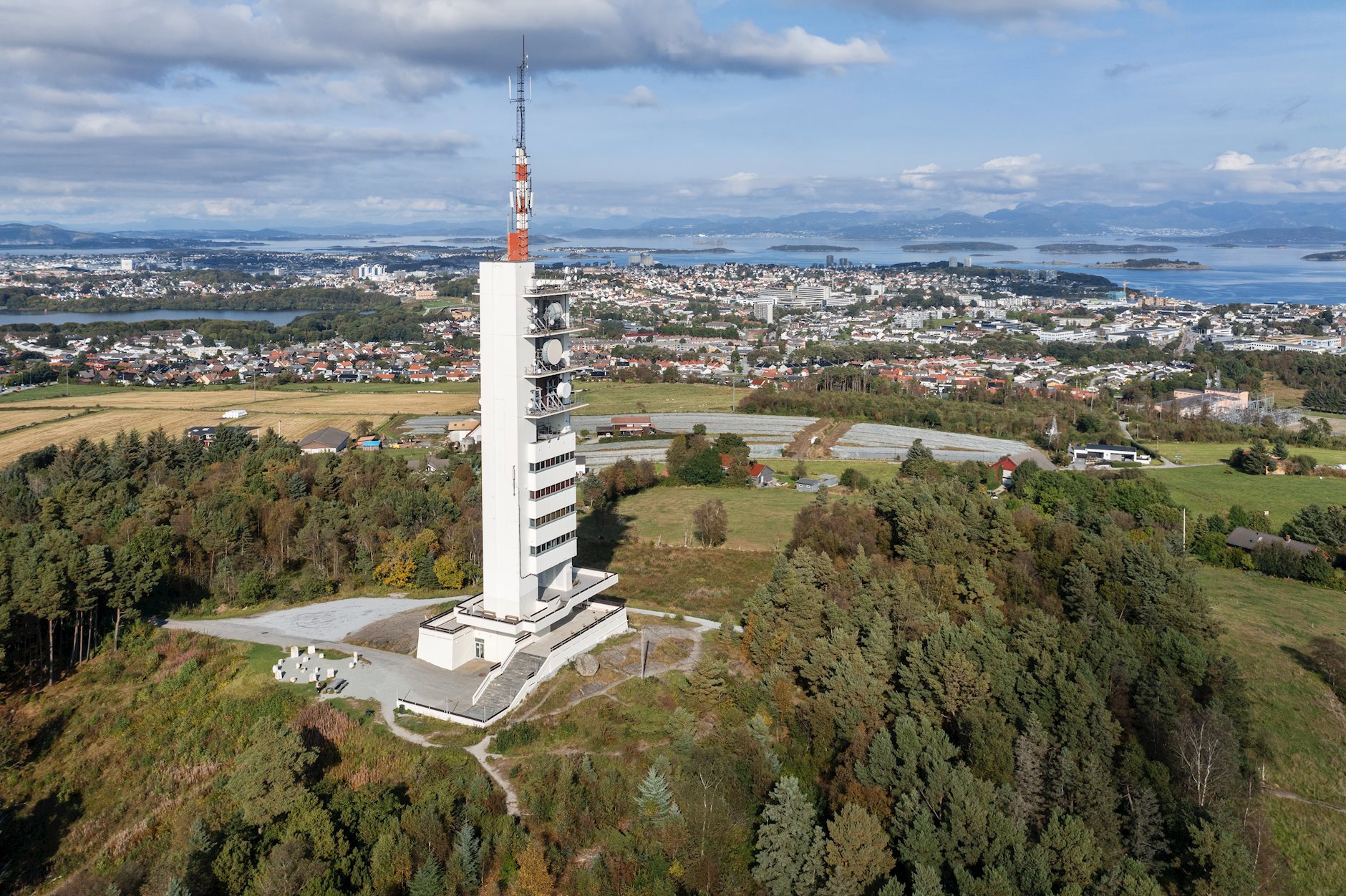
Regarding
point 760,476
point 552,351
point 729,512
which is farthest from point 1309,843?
point 760,476

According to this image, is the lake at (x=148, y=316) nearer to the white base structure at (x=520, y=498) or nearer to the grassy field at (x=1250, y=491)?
the grassy field at (x=1250, y=491)

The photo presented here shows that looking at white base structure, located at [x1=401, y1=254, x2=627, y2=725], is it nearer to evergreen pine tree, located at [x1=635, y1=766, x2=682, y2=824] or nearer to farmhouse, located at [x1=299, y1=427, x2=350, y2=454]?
evergreen pine tree, located at [x1=635, y1=766, x2=682, y2=824]

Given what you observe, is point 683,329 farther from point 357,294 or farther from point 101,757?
point 101,757

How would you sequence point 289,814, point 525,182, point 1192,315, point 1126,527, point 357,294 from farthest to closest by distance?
1. point 357,294
2. point 1192,315
3. point 1126,527
4. point 525,182
5. point 289,814

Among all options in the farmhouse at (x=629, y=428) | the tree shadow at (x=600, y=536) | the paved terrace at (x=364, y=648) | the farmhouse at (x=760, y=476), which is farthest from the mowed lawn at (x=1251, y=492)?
the paved terrace at (x=364, y=648)

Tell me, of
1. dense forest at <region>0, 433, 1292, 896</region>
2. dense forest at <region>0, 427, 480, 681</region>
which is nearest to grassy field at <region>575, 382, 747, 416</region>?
dense forest at <region>0, 427, 480, 681</region>

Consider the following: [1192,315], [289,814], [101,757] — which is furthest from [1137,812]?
[1192,315]
